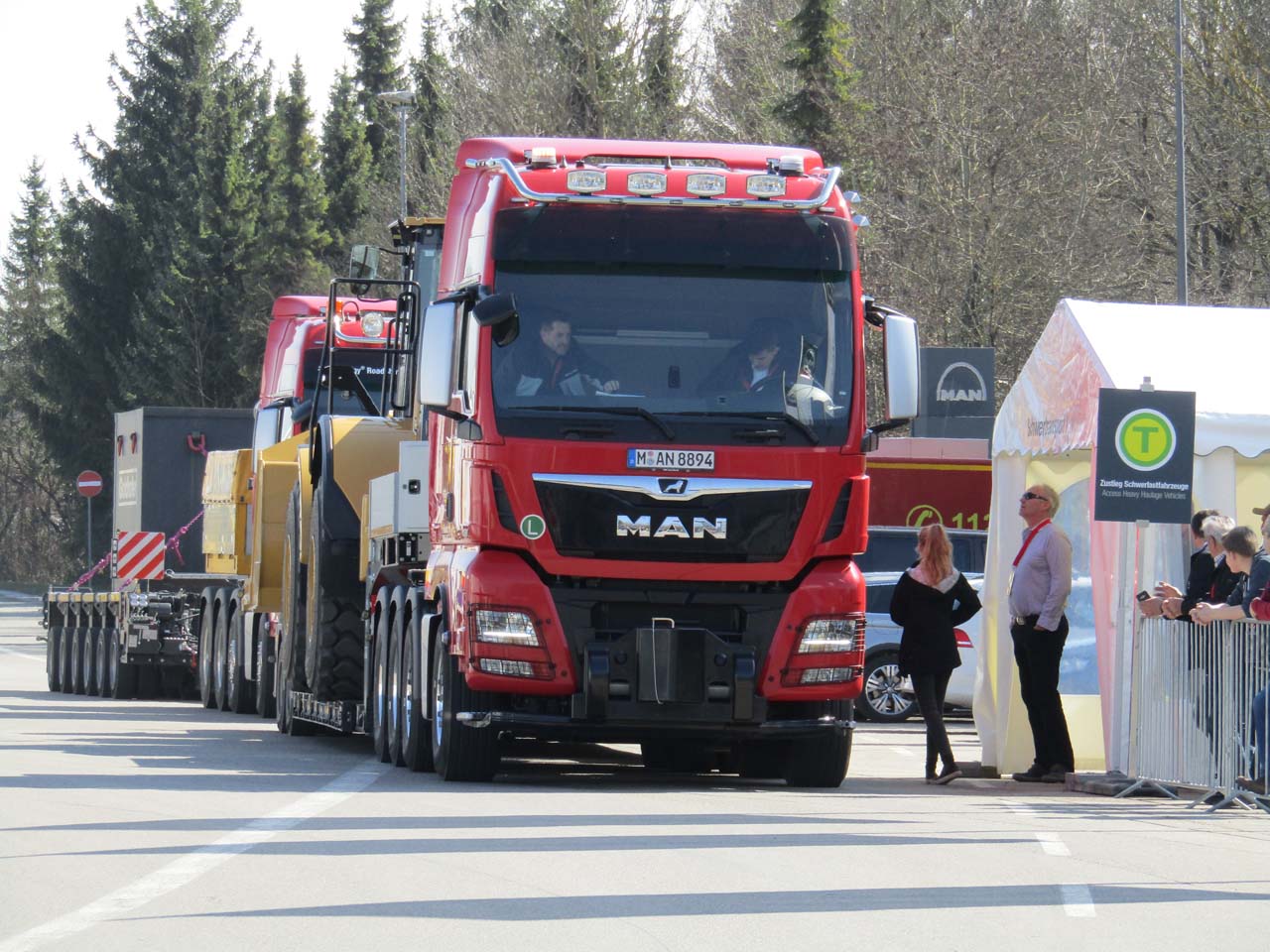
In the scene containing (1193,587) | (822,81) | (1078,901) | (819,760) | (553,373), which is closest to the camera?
(1078,901)

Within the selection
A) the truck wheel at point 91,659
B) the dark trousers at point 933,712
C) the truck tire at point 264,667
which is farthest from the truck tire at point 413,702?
the truck wheel at point 91,659

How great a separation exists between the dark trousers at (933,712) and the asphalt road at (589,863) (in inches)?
14.9

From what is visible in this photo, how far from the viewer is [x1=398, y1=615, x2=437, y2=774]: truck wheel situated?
598 inches

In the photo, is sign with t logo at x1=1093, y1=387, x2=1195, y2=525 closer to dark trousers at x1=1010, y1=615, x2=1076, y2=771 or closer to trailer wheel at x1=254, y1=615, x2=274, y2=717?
dark trousers at x1=1010, y1=615, x2=1076, y2=771

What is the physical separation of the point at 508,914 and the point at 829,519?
574 cm

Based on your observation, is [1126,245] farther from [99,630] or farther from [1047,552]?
[1047,552]

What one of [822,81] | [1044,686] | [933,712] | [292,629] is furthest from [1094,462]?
[822,81]

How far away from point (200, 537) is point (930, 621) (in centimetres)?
1367

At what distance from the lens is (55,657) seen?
31.7 metres

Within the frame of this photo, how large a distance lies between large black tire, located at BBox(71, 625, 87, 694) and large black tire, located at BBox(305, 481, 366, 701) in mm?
12468

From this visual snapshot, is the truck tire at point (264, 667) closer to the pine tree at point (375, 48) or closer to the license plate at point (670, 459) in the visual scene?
the license plate at point (670, 459)

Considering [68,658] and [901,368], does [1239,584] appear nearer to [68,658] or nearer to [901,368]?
[901,368]

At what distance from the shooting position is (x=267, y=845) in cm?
1049

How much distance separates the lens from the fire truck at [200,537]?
22.3 meters
